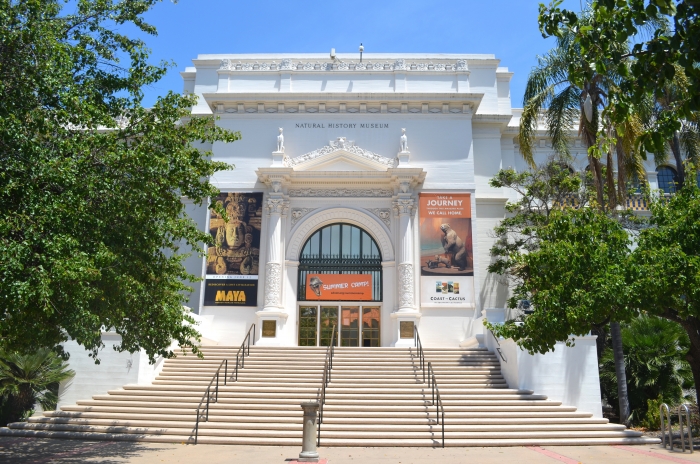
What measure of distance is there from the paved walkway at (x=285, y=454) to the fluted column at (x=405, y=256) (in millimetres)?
11495

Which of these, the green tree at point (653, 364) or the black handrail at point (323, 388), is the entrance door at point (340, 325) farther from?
the green tree at point (653, 364)

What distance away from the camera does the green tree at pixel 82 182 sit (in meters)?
9.62

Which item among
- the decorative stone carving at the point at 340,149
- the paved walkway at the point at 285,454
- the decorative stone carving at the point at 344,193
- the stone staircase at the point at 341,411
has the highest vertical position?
the decorative stone carving at the point at 340,149

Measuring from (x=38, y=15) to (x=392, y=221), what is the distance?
711 inches

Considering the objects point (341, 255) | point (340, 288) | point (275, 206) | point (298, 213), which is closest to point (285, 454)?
point (340, 288)

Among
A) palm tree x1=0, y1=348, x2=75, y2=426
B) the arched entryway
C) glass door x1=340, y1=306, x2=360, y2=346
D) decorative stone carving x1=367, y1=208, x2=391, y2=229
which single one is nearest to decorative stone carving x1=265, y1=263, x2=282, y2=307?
the arched entryway

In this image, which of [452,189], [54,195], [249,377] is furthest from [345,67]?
[54,195]

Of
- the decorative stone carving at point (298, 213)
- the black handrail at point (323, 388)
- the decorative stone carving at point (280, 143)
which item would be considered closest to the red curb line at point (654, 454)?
the black handrail at point (323, 388)

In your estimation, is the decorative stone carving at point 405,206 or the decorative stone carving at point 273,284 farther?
the decorative stone carving at point 405,206

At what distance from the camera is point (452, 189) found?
27516mm

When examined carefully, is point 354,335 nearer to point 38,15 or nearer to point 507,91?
point 507,91

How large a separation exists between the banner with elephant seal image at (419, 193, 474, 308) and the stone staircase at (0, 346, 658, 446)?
524 centimetres

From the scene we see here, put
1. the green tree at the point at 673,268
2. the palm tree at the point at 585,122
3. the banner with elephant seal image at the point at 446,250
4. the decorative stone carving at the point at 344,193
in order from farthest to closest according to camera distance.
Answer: the decorative stone carving at the point at 344,193, the banner with elephant seal image at the point at 446,250, the palm tree at the point at 585,122, the green tree at the point at 673,268

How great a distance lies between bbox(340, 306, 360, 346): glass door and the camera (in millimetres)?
26469
